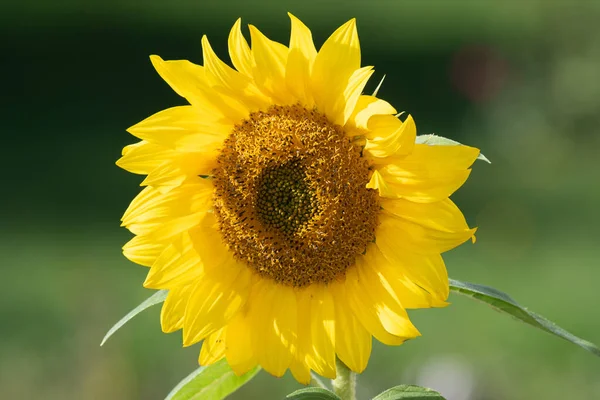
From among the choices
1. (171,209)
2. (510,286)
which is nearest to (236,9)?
(510,286)

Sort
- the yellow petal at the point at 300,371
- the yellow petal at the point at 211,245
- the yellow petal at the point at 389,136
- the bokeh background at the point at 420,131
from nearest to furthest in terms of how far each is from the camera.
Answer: the yellow petal at the point at 389,136 → the yellow petal at the point at 300,371 → the yellow petal at the point at 211,245 → the bokeh background at the point at 420,131

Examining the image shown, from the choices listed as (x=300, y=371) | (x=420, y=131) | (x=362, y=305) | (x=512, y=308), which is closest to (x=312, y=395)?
(x=300, y=371)

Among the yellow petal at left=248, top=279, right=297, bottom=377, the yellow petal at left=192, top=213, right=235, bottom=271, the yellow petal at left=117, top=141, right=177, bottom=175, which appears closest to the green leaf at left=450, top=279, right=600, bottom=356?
the yellow petal at left=248, top=279, right=297, bottom=377

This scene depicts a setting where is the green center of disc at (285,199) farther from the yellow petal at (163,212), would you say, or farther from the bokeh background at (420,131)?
the bokeh background at (420,131)

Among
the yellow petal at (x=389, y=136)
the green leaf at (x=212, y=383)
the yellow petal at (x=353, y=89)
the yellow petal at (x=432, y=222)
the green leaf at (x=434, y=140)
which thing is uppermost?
the yellow petal at (x=353, y=89)

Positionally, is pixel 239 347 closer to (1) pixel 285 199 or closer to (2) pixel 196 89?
(1) pixel 285 199

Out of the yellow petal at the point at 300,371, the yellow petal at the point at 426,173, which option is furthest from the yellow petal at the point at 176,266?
the yellow petal at the point at 426,173
